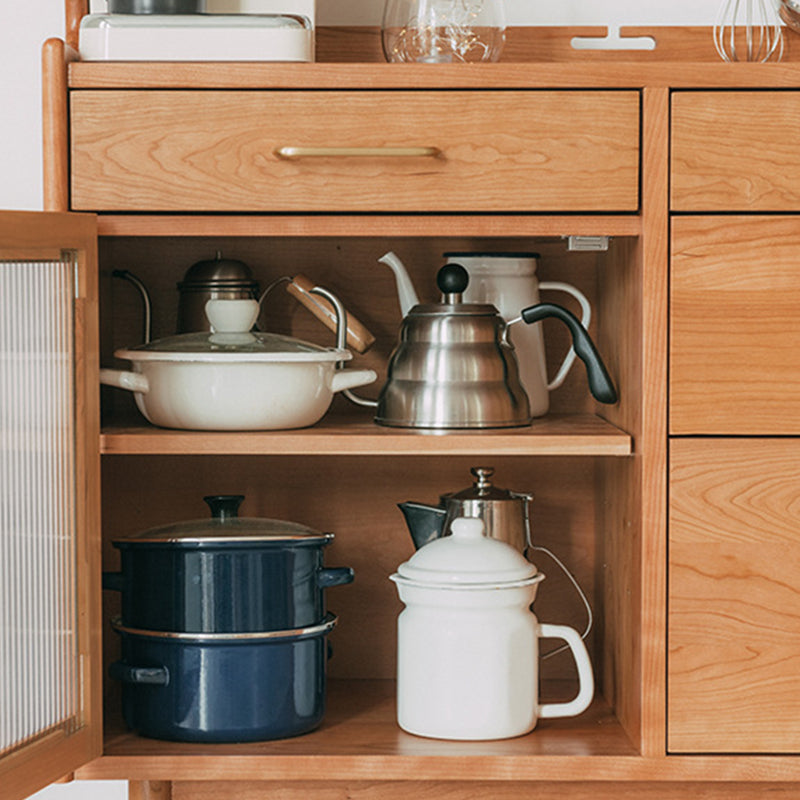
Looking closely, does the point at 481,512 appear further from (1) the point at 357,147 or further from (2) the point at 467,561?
(1) the point at 357,147

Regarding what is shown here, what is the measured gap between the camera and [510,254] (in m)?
1.61

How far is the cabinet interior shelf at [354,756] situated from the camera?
1.39m

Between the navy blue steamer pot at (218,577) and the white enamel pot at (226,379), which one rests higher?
the white enamel pot at (226,379)

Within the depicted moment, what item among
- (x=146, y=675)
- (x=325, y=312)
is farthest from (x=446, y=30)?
(x=146, y=675)

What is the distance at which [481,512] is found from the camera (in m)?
1.58

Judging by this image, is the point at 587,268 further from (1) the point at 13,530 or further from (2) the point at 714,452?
(1) the point at 13,530

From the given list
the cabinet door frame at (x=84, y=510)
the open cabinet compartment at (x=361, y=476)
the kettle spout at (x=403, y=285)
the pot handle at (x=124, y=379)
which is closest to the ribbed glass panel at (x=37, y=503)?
the cabinet door frame at (x=84, y=510)

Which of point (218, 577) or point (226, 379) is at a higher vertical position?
point (226, 379)

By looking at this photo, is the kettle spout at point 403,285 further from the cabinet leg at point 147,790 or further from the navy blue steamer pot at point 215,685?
the cabinet leg at point 147,790

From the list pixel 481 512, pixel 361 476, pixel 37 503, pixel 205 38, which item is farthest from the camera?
pixel 361 476

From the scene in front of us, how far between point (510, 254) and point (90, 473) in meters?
0.60

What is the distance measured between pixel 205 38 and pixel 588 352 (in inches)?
21.9

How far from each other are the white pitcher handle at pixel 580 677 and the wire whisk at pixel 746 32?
0.76m

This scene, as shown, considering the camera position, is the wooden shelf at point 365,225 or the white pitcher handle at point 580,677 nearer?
the wooden shelf at point 365,225
